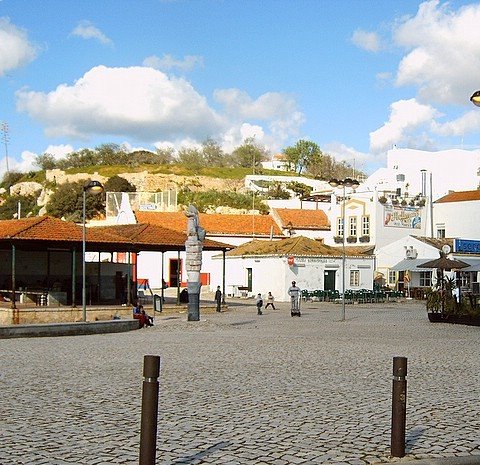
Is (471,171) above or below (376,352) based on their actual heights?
above

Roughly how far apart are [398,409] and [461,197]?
59238 millimetres

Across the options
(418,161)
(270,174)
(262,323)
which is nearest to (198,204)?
(418,161)

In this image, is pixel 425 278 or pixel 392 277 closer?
pixel 425 278

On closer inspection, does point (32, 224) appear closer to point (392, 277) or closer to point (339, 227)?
point (392, 277)

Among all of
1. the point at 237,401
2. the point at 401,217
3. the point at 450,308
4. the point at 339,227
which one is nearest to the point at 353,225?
the point at 339,227

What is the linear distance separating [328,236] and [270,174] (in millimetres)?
58131

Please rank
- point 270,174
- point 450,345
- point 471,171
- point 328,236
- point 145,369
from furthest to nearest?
point 270,174, point 471,171, point 328,236, point 450,345, point 145,369

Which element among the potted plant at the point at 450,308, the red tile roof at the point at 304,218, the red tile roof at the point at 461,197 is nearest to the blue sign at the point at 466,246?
the red tile roof at the point at 461,197

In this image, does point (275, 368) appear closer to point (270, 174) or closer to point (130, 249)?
point (130, 249)

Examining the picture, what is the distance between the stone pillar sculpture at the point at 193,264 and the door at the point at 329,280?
78.5ft

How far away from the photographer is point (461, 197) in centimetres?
6388

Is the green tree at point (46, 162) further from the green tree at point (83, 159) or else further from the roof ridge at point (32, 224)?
the roof ridge at point (32, 224)

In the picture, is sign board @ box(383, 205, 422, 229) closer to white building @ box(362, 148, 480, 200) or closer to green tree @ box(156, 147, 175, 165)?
white building @ box(362, 148, 480, 200)

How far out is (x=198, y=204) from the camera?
8944cm
